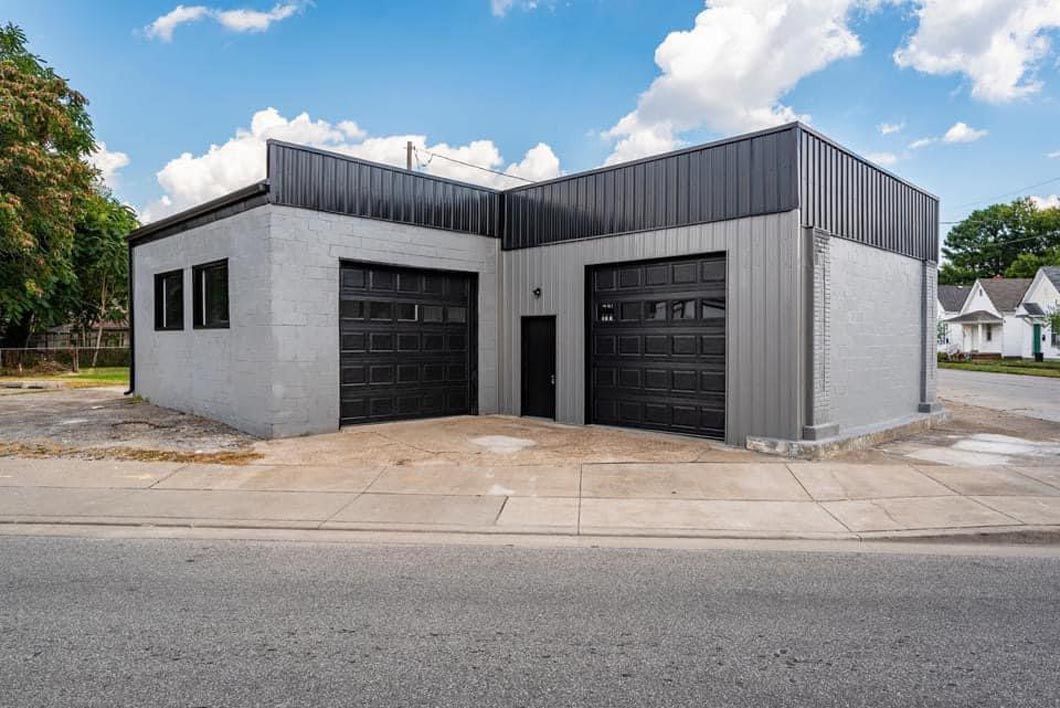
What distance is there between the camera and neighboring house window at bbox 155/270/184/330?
14.8 metres

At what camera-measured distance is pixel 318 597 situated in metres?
4.84

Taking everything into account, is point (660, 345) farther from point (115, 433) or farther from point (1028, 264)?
point (1028, 264)

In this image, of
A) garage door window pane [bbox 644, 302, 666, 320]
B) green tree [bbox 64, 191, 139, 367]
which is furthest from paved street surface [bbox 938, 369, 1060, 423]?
green tree [bbox 64, 191, 139, 367]

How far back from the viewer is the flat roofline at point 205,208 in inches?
459

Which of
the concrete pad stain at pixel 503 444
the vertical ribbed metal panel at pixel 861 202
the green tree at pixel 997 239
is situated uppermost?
the green tree at pixel 997 239

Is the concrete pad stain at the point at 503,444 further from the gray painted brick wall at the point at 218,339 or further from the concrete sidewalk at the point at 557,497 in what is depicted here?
the gray painted brick wall at the point at 218,339

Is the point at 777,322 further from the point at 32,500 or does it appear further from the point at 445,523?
the point at 32,500

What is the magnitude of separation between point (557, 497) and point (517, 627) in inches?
142

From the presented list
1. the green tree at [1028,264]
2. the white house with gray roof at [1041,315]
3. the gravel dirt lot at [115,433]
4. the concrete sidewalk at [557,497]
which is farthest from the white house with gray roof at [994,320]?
the gravel dirt lot at [115,433]

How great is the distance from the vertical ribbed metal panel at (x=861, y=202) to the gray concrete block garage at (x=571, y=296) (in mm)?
56

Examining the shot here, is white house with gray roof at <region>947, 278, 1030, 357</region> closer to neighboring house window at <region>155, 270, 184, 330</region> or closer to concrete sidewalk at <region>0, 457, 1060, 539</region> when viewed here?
concrete sidewalk at <region>0, 457, 1060, 539</region>

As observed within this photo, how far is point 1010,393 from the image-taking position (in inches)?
871

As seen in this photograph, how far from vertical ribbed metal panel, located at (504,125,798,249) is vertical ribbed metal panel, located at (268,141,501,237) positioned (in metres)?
0.85

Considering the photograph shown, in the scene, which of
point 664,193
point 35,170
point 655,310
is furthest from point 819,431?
point 35,170
